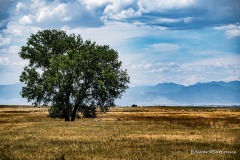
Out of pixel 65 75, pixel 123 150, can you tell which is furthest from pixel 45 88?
pixel 123 150

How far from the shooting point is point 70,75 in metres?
67.5

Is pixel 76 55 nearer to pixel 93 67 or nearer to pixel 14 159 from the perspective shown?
pixel 93 67

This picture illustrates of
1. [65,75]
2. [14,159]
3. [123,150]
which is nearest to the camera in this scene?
[14,159]

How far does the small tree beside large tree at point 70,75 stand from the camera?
219ft

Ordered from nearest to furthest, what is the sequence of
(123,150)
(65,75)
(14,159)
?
(14,159) → (123,150) → (65,75)

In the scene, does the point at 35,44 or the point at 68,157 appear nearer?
the point at 68,157

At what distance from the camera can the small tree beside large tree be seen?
6681 centimetres

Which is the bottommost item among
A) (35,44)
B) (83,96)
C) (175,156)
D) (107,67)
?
(175,156)

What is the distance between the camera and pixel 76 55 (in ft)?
218

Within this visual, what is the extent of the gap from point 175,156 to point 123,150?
12.1 feet

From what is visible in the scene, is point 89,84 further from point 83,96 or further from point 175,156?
point 175,156

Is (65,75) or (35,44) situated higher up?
(35,44)

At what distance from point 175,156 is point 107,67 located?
4860 centimetres

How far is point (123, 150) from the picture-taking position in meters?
22.7
